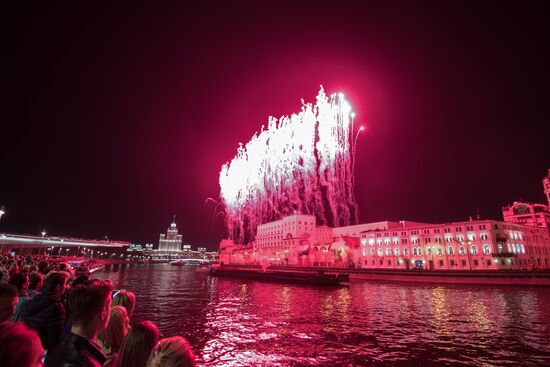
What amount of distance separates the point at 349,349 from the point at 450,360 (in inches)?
197

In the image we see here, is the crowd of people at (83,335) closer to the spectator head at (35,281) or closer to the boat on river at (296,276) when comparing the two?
the spectator head at (35,281)

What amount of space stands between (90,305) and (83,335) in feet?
1.28

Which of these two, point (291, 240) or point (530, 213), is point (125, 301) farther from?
point (530, 213)

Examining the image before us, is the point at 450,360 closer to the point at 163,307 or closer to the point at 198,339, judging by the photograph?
the point at 198,339

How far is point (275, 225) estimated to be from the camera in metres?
137

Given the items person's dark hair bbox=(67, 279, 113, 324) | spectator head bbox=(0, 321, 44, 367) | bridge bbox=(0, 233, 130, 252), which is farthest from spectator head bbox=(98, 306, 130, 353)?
bridge bbox=(0, 233, 130, 252)

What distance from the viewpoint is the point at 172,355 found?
3.08m

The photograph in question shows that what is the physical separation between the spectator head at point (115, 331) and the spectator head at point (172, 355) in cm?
206

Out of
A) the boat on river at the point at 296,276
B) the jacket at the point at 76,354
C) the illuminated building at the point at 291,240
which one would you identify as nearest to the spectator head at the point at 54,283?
the jacket at the point at 76,354

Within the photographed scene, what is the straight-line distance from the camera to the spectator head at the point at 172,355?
305 centimetres

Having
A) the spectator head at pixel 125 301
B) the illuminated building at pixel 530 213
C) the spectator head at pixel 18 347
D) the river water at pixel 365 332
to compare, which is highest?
the illuminated building at pixel 530 213

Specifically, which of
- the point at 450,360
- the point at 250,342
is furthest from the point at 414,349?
the point at 250,342

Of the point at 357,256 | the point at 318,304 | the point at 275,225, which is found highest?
the point at 275,225

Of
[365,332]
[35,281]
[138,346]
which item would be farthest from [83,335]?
[365,332]
